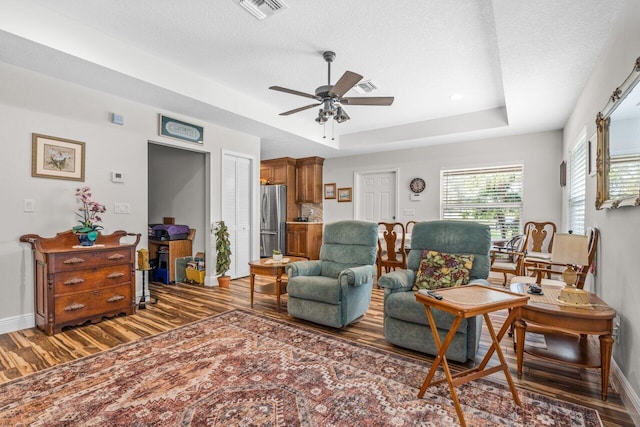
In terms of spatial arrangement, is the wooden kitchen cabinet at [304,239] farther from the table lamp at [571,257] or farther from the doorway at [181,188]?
the table lamp at [571,257]

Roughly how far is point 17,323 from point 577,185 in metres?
6.07

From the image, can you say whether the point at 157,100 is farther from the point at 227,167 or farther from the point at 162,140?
the point at 227,167

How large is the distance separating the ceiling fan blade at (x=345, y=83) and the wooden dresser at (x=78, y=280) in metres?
2.76

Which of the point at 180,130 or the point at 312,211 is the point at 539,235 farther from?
the point at 180,130

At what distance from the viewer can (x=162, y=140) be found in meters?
4.13

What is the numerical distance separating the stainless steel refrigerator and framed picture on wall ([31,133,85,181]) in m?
3.90

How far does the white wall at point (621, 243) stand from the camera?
1801mm

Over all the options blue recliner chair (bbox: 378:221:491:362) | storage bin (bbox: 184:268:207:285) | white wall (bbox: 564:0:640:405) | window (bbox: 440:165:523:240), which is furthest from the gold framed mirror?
storage bin (bbox: 184:268:207:285)

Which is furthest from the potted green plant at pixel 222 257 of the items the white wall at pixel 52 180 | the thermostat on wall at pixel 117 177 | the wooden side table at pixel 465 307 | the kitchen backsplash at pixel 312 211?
the wooden side table at pixel 465 307

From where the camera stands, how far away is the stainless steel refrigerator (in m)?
6.95

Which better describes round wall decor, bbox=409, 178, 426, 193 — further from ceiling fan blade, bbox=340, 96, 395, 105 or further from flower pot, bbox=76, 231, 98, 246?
flower pot, bbox=76, 231, 98, 246

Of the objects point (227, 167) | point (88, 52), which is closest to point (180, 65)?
point (88, 52)

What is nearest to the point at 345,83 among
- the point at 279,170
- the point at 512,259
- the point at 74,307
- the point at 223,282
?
the point at 74,307

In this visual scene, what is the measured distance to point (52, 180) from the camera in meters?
3.21
